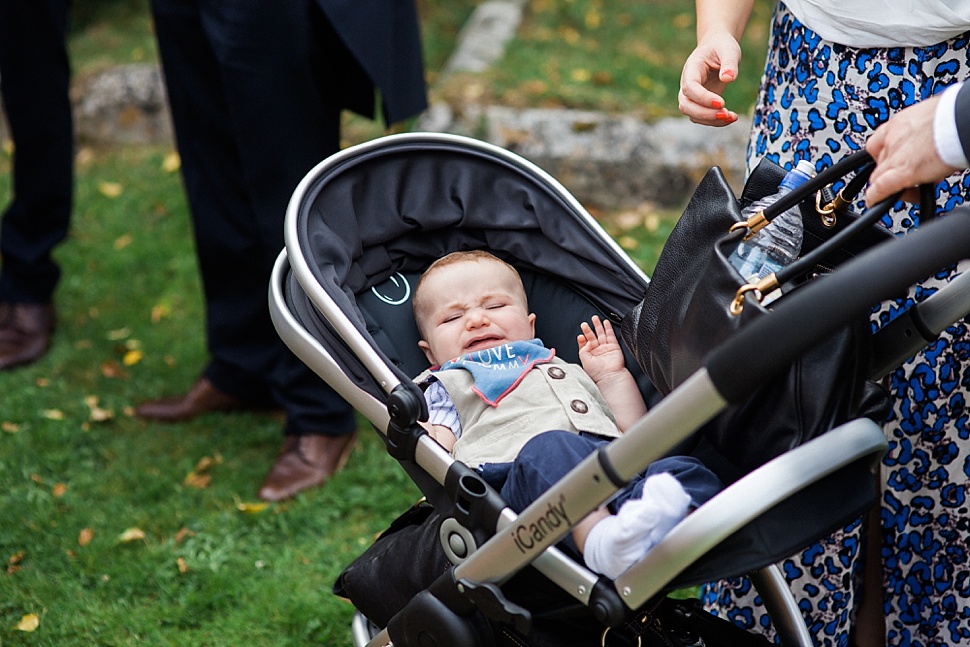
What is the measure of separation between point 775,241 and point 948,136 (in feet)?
1.34

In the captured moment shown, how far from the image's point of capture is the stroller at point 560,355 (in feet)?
4.18

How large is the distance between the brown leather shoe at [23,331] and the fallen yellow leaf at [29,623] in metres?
1.47

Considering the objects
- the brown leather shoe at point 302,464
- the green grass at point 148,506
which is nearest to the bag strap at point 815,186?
the green grass at point 148,506

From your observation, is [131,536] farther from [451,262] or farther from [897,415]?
[897,415]

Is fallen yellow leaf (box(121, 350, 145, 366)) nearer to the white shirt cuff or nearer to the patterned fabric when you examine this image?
the patterned fabric

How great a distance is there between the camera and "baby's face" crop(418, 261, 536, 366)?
2193mm

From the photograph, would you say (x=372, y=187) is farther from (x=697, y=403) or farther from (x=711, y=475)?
(x=697, y=403)

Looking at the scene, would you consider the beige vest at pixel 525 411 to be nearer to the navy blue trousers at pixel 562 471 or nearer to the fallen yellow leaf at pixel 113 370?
the navy blue trousers at pixel 562 471

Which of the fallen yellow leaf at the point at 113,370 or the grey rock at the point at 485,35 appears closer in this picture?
the fallen yellow leaf at the point at 113,370

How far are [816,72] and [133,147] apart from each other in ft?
15.0

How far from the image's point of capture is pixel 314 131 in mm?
2941

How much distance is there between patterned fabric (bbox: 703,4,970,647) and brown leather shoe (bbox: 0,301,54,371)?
9.05ft

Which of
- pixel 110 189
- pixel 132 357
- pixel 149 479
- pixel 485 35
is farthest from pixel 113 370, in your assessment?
pixel 485 35

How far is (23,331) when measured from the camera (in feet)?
12.5
